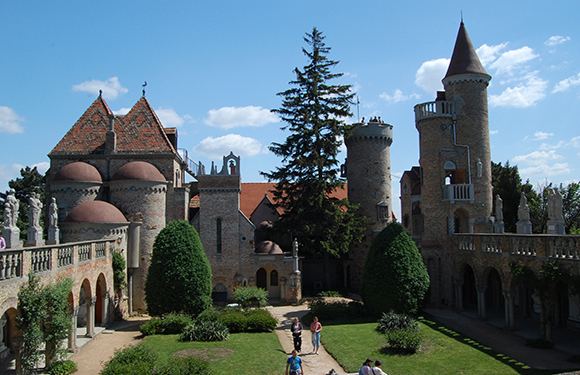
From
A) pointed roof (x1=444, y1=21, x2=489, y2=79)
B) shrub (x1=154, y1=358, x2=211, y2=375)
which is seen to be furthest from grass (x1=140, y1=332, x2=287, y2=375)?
pointed roof (x1=444, y1=21, x2=489, y2=79)

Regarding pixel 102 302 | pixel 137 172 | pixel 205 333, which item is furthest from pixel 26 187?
pixel 205 333

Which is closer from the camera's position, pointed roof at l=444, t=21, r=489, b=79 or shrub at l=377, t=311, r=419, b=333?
shrub at l=377, t=311, r=419, b=333

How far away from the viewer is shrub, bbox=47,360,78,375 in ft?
56.7

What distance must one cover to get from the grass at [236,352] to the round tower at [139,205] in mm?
8939

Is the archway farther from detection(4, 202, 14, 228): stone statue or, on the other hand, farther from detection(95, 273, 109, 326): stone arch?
detection(4, 202, 14, 228): stone statue

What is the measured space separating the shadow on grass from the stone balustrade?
5176 mm

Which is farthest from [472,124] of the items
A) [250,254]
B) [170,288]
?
[170,288]

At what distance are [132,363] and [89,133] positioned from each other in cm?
2468

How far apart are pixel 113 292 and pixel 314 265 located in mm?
19832

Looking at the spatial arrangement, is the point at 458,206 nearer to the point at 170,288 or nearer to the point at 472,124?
the point at 472,124

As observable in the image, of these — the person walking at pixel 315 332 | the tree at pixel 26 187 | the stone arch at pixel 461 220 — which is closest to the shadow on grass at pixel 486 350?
the person walking at pixel 315 332

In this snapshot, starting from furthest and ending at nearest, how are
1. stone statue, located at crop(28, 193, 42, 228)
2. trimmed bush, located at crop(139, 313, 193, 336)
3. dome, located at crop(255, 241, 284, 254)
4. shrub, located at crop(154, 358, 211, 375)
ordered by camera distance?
dome, located at crop(255, 241, 284, 254) < trimmed bush, located at crop(139, 313, 193, 336) < stone statue, located at crop(28, 193, 42, 228) < shrub, located at crop(154, 358, 211, 375)

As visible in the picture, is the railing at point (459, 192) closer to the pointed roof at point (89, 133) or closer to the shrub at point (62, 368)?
the shrub at point (62, 368)

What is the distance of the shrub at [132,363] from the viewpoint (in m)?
14.0
